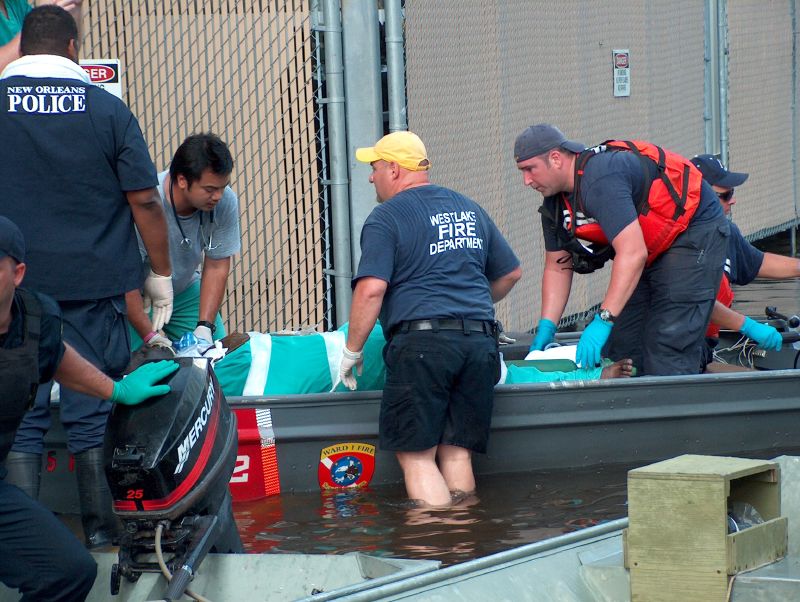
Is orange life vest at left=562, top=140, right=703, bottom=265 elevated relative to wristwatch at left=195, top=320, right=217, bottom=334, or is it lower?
elevated

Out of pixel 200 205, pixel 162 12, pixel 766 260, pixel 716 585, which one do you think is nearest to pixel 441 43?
pixel 162 12

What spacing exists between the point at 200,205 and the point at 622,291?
6.93ft

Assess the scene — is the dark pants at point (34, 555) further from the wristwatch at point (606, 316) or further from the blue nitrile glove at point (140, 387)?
the wristwatch at point (606, 316)

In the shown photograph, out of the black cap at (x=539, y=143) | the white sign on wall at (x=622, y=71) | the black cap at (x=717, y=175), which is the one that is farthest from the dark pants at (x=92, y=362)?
the white sign on wall at (x=622, y=71)

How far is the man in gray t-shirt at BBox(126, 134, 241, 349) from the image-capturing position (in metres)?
5.64

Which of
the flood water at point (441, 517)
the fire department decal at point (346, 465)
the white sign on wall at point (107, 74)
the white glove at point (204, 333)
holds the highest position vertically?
the white sign on wall at point (107, 74)

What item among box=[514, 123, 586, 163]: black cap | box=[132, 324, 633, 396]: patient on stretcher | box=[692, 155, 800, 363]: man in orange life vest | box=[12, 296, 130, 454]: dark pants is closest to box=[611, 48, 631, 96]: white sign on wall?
box=[692, 155, 800, 363]: man in orange life vest

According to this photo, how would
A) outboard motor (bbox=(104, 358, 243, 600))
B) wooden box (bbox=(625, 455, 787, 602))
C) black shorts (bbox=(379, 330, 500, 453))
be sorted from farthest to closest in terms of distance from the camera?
black shorts (bbox=(379, 330, 500, 453)), outboard motor (bbox=(104, 358, 243, 600)), wooden box (bbox=(625, 455, 787, 602))

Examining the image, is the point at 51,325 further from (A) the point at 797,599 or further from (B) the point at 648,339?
(B) the point at 648,339

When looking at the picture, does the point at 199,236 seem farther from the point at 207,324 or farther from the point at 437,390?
the point at 437,390

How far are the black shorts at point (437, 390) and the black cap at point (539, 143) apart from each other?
1071mm

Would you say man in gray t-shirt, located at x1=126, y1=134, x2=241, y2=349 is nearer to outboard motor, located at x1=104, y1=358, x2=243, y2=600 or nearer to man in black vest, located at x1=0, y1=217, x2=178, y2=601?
outboard motor, located at x1=104, y1=358, x2=243, y2=600

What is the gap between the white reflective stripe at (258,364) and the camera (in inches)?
240

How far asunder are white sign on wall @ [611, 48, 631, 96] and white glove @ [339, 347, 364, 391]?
18.5 ft
